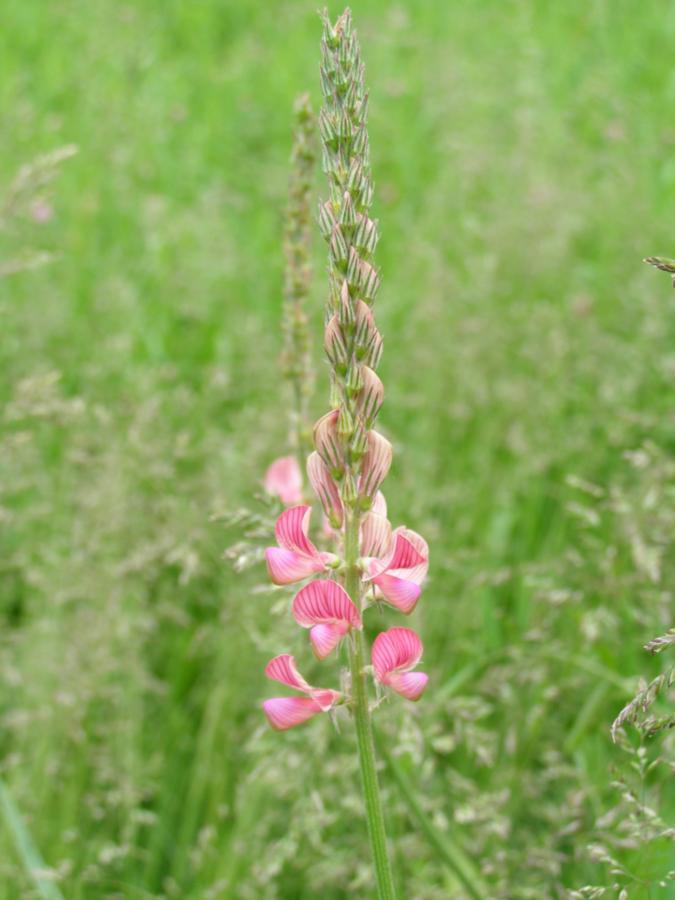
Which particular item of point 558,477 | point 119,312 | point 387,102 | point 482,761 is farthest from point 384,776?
point 387,102

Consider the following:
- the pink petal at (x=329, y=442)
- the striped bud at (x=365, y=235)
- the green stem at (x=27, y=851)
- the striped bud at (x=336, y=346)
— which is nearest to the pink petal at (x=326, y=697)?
the pink petal at (x=329, y=442)

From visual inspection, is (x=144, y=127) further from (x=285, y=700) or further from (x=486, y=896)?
(x=285, y=700)

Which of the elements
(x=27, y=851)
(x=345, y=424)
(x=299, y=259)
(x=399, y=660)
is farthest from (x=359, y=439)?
(x=27, y=851)

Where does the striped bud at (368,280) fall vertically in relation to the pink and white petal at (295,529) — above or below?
above

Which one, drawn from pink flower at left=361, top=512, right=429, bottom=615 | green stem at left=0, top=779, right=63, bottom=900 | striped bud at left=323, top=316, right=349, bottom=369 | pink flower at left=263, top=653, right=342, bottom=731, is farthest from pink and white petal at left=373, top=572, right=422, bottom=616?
green stem at left=0, top=779, right=63, bottom=900

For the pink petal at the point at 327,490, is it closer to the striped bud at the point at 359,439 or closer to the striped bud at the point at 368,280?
the striped bud at the point at 359,439
